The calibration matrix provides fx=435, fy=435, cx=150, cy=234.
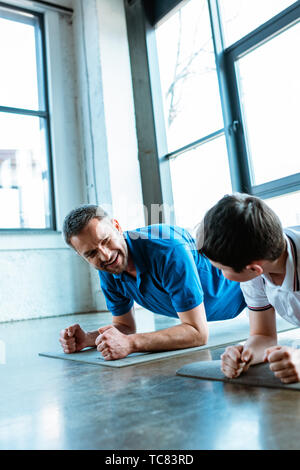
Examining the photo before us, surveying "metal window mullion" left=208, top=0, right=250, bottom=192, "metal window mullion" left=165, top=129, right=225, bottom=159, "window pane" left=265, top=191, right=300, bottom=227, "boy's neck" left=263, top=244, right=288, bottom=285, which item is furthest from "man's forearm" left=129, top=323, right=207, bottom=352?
"metal window mullion" left=165, top=129, right=225, bottom=159

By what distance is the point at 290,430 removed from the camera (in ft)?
2.68

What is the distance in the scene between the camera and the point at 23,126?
5.09m

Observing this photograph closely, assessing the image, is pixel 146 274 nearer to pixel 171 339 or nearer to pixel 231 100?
pixel 171 339

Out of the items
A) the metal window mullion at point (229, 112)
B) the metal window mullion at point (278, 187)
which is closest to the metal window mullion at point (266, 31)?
the metal window mullion at point (229, 112)

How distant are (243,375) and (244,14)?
11.4 ft

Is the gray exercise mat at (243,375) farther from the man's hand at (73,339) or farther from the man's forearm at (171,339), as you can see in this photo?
the man's hand at (73,339)

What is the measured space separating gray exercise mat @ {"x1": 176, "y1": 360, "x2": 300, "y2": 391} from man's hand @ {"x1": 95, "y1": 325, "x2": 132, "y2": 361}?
1.02 ft

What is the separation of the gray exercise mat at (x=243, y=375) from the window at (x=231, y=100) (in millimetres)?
2230

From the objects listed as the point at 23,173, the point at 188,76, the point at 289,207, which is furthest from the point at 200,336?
the point at 23,173

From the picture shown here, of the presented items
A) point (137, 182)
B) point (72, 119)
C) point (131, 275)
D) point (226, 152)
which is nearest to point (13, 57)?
point (72, 119)

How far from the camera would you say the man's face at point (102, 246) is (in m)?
1.73

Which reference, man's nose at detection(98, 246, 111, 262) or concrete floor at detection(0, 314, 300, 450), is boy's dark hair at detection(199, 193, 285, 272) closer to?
concrete floor at detection(0, 314, 300, 450)

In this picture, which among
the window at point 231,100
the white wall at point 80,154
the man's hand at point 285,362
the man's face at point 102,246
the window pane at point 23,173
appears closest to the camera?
the man's hand at point 285,362

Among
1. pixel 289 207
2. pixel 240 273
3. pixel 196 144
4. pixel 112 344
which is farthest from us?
pixel 196 144
